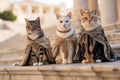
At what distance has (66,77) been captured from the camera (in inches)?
186

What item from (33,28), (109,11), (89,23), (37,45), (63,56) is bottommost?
(109,11)

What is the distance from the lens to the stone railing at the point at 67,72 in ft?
12.8

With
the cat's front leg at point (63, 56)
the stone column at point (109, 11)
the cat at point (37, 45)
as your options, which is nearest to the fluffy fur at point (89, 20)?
the cat's front leg at point (63, 56)

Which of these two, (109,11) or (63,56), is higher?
(63,56)

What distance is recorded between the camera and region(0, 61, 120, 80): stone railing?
3905 millimetres

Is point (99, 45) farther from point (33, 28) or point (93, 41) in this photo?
point (33, 28)

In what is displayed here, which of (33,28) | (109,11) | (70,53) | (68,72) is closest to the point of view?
(68,72)

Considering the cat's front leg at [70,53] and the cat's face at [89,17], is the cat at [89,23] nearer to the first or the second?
the cat's face at [89,17]

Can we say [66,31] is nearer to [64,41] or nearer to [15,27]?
[64,41]

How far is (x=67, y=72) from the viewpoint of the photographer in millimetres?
4637

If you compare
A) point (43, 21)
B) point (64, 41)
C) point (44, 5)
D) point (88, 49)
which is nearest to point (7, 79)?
point (64, 41)

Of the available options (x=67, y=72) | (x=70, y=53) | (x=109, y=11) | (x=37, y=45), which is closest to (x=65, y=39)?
(x=70, y=53)

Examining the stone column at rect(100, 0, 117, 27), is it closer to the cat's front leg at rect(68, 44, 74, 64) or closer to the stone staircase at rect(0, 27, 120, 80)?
the stone staircase at rect(0, 27, 120, 80)

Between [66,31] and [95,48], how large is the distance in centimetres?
78
